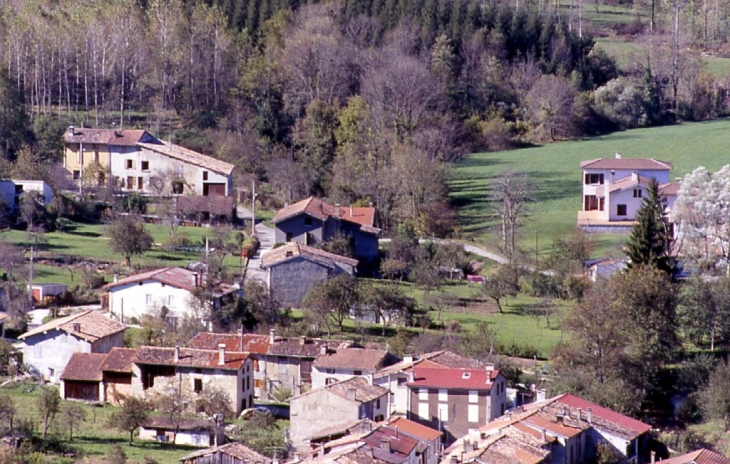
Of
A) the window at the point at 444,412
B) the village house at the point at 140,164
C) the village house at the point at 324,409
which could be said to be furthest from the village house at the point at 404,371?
the village house at the point at 140,164

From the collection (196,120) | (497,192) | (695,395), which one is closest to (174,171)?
(196,120)

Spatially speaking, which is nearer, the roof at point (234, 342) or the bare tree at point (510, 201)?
the roof at point (234, 342)

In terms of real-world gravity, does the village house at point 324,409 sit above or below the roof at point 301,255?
below

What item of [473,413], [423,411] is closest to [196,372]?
[423,411]

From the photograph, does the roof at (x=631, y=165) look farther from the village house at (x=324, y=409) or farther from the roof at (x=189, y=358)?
the village house at (x=324, y=409)

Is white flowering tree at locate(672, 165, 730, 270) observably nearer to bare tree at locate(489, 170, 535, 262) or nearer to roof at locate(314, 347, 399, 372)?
bare tree at locate(489, 170, 535, 262)
